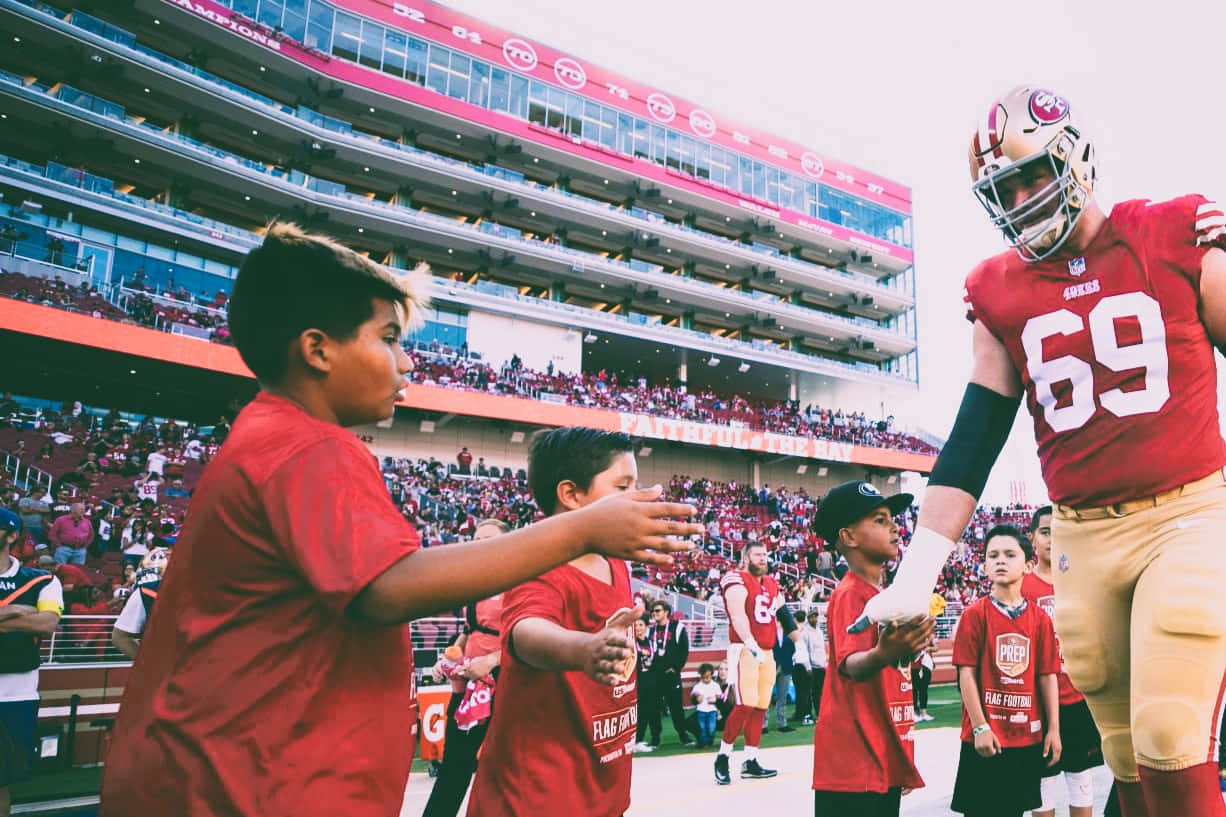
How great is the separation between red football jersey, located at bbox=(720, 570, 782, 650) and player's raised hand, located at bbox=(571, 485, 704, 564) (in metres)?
7.37

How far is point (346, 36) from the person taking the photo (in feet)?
106

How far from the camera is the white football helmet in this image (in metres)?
2.60

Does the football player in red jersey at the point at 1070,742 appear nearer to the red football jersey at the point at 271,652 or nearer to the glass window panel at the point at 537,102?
the red football jersey at the point at 271,652

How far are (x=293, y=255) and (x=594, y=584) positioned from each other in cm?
166

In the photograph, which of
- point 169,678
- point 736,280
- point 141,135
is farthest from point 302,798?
point 736,280

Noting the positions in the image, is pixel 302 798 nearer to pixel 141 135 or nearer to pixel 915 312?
pixel 141 135

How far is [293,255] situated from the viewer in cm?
180

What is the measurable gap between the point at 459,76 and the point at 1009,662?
3538 centimetres

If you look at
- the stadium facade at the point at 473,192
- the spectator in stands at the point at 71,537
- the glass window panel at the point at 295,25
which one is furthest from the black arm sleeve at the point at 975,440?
the glass window panel at the point at 295,25

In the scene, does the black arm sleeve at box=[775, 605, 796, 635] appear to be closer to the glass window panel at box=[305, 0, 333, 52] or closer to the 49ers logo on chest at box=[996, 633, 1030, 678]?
the 49ers logo on chest at box=[996, 633, 1030, 678]

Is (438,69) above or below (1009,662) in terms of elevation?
above

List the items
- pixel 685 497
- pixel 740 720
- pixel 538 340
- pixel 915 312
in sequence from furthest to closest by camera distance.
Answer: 1. pixel 915 312
2. pixel 538 340
3. pixel 685 497
4. pixel 740 720

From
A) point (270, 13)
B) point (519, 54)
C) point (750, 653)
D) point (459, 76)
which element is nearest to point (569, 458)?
point (750, 653)

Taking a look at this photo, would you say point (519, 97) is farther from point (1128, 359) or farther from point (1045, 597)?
point (1128, 359)
